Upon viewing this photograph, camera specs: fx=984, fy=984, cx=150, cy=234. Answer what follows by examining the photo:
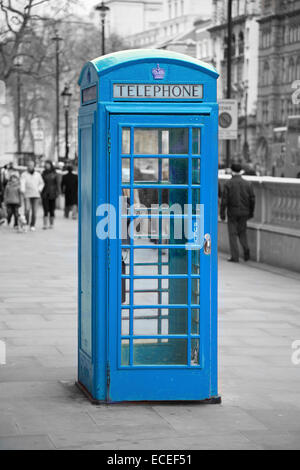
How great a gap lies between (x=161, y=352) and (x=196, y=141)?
140 cm

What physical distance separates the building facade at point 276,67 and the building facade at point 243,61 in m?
1.61

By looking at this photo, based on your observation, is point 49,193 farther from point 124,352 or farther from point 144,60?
point 144,60

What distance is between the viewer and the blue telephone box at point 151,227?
6105mm

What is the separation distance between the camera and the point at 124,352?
633 cm

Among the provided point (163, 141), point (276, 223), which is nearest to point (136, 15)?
point (276, 223)

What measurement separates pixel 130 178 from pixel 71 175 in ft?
69.3

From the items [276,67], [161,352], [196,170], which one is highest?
[276,67]

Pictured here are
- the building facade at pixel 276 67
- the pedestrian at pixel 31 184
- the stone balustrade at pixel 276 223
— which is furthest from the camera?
the building facade at pixel 276 67

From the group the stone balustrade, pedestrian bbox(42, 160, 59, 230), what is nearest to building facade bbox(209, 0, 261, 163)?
pedestrian bbox(42, 160, 59, 230)

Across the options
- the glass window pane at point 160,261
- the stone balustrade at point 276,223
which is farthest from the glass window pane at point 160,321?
the stone balustrade at point 276,223

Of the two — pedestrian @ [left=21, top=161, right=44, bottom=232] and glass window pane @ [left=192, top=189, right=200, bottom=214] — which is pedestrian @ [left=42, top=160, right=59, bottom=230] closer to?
pedestrian @ [left=21, top=161, right=44, bottom=232]

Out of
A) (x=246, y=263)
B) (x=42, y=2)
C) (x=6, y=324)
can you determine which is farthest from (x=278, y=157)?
(x=6, y=324)

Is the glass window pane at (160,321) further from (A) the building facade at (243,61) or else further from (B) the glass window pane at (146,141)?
(A) the building facade at (243,61)

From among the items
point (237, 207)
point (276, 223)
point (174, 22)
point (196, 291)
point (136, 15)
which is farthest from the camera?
point (136, 15)
